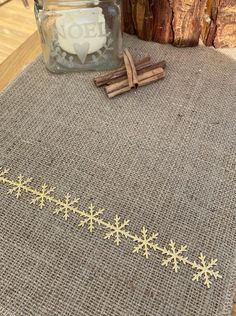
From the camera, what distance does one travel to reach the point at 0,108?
2.29 ft

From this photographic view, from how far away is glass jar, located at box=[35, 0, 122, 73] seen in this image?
27.5 inches

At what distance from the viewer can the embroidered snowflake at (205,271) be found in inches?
18.4

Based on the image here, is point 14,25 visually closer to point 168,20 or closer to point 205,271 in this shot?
point 168,20

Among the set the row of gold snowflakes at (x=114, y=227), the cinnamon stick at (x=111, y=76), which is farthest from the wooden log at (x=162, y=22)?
the row of gold snowflakes at (x=114, y=227)

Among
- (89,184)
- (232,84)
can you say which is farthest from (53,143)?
(232,84)

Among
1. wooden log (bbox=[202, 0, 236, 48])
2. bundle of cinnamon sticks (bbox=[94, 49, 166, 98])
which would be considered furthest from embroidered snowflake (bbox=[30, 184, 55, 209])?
wooden log (bbox=[202, 0, 236, 48])

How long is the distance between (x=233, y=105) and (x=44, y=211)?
42 cm

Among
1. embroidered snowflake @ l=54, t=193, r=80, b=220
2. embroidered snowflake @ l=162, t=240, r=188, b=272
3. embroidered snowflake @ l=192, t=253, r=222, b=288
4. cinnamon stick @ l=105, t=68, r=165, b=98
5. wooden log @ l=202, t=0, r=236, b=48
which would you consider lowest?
embroidered snowflake @ l=192, t=253, r=222, b=288

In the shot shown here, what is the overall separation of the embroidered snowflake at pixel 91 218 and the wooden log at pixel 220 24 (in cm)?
50

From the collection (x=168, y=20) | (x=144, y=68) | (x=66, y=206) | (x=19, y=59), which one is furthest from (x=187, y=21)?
(x=66, y=206)

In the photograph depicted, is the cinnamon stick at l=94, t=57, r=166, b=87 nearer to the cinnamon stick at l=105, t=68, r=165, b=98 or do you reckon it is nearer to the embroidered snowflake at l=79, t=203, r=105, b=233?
the cinnamon stick at l=105, t=68, r=165, b=98

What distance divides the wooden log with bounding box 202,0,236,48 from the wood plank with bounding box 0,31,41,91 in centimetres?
40

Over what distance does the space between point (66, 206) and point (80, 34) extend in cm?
37

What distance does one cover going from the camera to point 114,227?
0.52 metres
